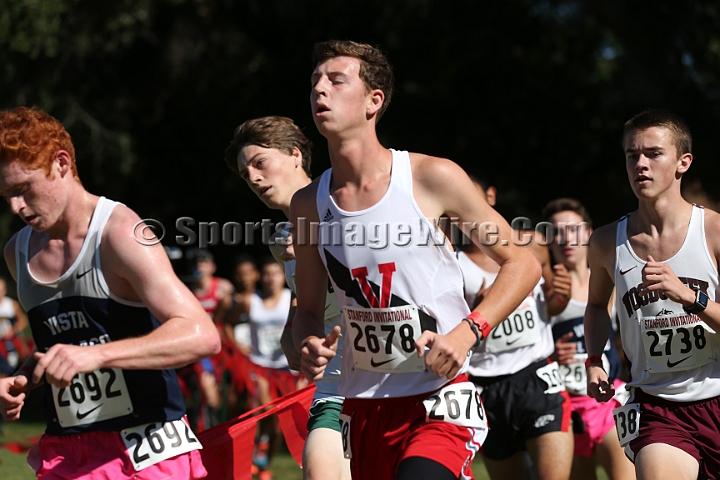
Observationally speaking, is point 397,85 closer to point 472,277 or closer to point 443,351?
point 472,277

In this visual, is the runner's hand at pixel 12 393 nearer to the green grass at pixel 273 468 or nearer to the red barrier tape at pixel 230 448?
the red barrier tape at pixel 230 448

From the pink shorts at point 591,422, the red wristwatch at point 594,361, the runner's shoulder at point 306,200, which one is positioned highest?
the runner's shoulder at point 306,200

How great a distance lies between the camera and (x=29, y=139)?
3.27 m

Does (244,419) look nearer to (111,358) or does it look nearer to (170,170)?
(111,358)

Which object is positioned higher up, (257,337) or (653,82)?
(653,82)

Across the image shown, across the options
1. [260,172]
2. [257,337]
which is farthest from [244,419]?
[257,337]

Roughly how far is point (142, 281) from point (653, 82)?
508 inches

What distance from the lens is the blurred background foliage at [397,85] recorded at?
1501 cm

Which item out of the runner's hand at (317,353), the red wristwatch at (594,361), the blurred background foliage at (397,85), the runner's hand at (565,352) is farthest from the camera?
the blurred background foliage at (397,85)

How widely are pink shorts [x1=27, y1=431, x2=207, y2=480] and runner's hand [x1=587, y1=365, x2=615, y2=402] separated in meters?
1.99

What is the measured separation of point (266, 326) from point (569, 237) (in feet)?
19.0

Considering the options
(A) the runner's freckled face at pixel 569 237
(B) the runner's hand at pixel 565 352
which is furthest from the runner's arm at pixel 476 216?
(A) the runner's freckled face at pixel 569 237

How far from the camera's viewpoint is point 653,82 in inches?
570

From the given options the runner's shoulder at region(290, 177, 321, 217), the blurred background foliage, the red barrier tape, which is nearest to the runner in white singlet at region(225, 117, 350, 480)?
the red barrier tape
